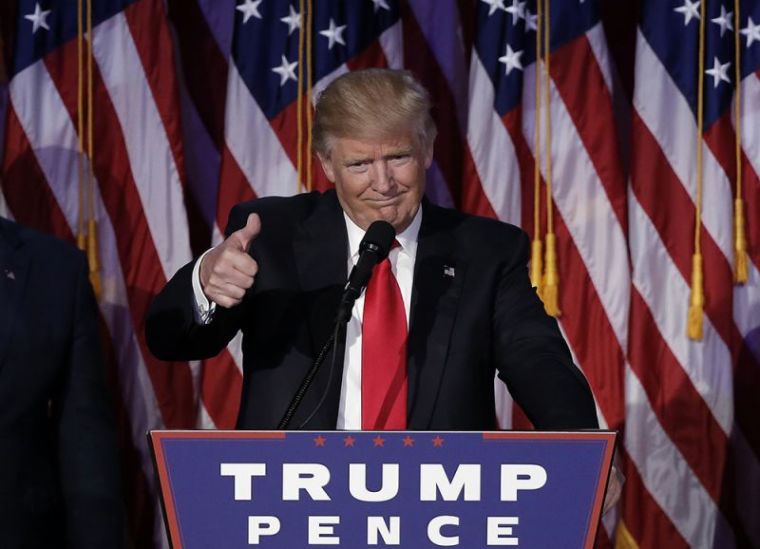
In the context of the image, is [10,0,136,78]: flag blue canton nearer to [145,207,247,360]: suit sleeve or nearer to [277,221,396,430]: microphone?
[145,207,247,360]: suit sleeve

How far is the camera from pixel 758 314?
362cm

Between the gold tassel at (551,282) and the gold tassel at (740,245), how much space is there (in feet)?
1.74

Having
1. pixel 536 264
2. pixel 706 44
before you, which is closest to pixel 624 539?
pixel 536 264

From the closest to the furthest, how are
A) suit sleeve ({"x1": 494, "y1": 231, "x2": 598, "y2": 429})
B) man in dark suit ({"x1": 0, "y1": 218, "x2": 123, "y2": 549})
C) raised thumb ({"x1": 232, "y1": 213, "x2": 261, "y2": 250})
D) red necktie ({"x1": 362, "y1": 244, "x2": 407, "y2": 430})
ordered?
raised thumb ({"x1": 232, "y1": 213, "x2": 261, "y2": 250}) < suit sleeve ({"x1": 494, "y1": 231, "x2": 598, "y2": 429}) < red necktie ({"x1": 362, "y1": 244, "x2": 407, "y2": 430}) < man in dark suit ({"x1": 0, "y1": 218, "x2": 123, "y2": 549})

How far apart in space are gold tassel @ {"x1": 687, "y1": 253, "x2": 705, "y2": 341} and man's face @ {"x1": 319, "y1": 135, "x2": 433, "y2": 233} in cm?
164

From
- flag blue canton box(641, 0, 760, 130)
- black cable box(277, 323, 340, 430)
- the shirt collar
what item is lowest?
black cable box(277, 323, 340, 430)

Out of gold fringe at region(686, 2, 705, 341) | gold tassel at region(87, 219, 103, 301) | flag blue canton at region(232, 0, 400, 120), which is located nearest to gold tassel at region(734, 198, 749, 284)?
gold fringe at region(686, 2, 705, 341)

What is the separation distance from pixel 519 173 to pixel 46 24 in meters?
1.47

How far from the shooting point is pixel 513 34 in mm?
3559

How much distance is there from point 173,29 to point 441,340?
2149mm

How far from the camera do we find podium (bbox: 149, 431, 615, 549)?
138cm

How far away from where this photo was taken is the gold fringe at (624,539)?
141 inches

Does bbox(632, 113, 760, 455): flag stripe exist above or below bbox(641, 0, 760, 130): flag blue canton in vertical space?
below

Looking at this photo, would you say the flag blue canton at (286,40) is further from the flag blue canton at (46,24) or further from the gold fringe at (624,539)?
the gold fringe at (624,539)
